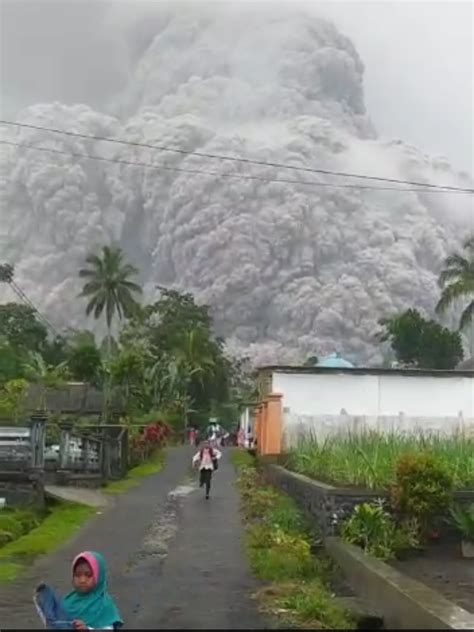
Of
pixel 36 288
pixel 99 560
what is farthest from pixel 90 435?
pixel 36 288

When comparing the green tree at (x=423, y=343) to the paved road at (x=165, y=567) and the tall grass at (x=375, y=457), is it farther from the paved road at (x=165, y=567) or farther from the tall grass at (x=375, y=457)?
the tall grass at (x=375, y=457)

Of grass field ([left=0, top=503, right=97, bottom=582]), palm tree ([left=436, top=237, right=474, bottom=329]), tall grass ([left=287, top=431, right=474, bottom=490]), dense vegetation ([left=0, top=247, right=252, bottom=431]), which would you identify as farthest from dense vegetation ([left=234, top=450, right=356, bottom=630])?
palm tree ([left=436, top=237, right=474, bottom=329])

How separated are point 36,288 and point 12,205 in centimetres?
1504

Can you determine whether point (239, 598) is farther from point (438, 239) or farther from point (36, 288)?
point (438, 239)

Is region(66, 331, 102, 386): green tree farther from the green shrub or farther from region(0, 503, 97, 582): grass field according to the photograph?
the green shrub

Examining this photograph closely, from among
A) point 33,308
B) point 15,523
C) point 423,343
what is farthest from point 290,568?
point 33,308

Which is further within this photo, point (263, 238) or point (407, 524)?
point (263, 238)

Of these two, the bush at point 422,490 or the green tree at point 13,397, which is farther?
the green tree at point 13,397

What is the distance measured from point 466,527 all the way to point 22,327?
2479 inches

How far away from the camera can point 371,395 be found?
2700 cm

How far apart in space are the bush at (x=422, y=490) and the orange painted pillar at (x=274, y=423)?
1413 centimetres

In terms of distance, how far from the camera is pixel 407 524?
11844 mm

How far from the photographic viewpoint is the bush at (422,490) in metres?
11.6

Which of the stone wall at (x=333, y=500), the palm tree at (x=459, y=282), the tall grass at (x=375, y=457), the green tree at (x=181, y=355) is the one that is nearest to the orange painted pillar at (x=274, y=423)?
the tall grass at (x=375, y=457)
